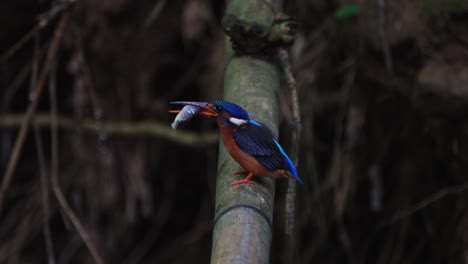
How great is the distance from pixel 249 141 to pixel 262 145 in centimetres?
6

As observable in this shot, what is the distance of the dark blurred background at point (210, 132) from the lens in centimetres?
307

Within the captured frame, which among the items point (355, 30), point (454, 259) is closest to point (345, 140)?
point (355, 30)

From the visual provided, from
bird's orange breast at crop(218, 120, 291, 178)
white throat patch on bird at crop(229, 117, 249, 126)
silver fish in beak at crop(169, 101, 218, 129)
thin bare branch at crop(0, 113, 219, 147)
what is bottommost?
thin bare branch at crop(0, 113, 219, 147)

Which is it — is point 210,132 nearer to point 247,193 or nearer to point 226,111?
point 226,111

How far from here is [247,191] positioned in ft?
5.91

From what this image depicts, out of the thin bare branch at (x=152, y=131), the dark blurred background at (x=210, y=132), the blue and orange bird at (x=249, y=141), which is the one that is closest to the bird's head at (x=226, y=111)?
the blue and orange bird at (x=249, y=141)

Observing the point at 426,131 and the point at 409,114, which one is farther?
the point at 409,114

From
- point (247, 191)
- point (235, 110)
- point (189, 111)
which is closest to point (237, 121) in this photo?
point (235, 110)

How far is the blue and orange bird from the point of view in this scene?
2082mm

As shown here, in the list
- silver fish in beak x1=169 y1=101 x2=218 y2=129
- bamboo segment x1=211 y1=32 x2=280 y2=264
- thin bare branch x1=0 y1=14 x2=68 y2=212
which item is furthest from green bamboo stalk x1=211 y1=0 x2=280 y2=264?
thin bare branch x1=0 y1=14 x2=68 y2=212

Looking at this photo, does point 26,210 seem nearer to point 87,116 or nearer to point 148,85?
point 87,116

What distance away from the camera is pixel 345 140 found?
3.55 m

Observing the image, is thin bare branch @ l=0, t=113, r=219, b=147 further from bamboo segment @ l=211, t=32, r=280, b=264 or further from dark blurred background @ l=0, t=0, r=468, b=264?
bamboo segment @ l=211, t=32, r=280, b=264

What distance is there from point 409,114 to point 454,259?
79 centimetres
